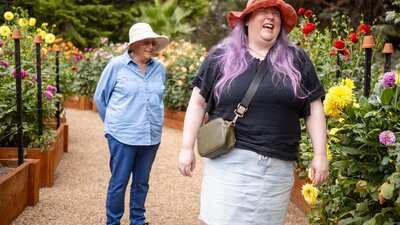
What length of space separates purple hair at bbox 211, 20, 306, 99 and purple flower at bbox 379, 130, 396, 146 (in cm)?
35

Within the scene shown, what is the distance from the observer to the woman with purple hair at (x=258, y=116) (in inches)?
95.7

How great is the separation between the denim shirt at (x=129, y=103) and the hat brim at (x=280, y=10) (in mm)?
1488

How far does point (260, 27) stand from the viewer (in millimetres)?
2543

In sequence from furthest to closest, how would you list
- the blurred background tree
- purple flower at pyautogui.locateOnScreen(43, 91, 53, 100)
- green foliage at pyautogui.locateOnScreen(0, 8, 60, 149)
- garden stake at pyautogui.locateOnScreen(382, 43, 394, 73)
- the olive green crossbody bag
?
the blurred background tree, purple flower at pyautogui.locateOnScreen(43, 91, 53, 100), green foliage at pyautogui.locateOnScreen(0, 8, 60, 149), garden stake at pyautogui.locateOnScreen(382, 43, 394, 73), the olive green crossbody bag

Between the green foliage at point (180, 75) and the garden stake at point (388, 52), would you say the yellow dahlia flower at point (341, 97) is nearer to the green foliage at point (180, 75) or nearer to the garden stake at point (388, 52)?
the garden stake at point (388, 52)

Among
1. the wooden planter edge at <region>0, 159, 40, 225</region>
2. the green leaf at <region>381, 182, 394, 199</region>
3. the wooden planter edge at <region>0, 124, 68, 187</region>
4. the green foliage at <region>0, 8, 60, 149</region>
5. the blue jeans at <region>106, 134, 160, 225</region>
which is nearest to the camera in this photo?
the green leaf at <region>381, 182, 394, 199</region>

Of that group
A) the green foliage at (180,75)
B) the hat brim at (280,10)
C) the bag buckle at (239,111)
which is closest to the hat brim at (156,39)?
the hat brim at (280,10)

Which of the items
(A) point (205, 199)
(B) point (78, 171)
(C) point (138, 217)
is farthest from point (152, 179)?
(A) point (205, 199)

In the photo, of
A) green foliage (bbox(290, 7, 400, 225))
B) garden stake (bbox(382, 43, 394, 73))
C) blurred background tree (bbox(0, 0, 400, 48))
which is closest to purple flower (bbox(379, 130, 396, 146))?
green foliage (bbox(290, 7, 400, 225))

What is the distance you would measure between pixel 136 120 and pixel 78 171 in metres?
2.39

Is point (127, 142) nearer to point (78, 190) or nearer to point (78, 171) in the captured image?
point (78, 190)

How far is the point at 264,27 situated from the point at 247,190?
69 centimetres

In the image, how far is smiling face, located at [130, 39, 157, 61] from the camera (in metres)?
4.12

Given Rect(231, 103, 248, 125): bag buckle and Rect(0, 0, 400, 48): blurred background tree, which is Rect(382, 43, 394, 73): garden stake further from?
A: Rect(0, 0, 400, 48): blurred background tree
